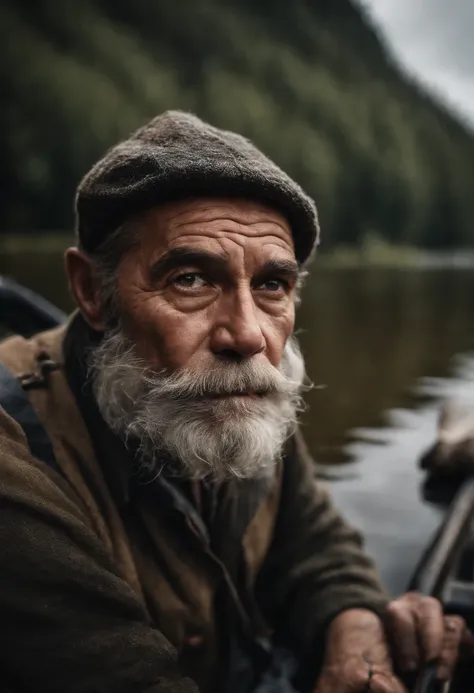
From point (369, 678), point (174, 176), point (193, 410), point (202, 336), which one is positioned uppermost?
point (174, 176)

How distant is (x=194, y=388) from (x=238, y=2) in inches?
5346

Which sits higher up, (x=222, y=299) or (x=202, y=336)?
(x=222, y=299)

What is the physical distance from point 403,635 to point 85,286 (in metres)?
1.52

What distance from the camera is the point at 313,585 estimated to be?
2.53m

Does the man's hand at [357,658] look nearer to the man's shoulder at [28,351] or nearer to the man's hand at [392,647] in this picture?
the man's hand at [392,647]

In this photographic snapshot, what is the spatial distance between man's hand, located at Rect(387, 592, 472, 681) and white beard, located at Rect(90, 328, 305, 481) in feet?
2.19

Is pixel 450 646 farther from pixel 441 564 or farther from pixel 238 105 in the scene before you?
pixel 238 105

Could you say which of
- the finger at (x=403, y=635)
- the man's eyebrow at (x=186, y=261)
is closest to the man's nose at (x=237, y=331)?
the man's eyebrow at (x=186, y=261)

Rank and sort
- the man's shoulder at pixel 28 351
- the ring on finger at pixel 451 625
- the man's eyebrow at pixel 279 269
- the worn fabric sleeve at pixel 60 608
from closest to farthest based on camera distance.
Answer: the worn fabric sleeve at pixel 60 608, the man's eyebrow at pixel 279 269, the man's shoulder at pixel 28 351, the ring on finger at pixel 451 625

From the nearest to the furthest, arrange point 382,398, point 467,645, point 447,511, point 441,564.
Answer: point 467,645
point 441,564
point 447,511
point 382,398

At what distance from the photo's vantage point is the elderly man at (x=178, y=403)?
1.93 m

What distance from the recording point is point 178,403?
78.2 inches

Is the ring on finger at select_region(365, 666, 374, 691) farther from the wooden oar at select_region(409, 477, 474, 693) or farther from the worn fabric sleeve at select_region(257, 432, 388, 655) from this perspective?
the worn fabric sleeve at select_region(257, 432, 388, 655)

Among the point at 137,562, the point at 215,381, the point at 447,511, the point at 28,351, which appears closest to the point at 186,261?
the point at 215,381
